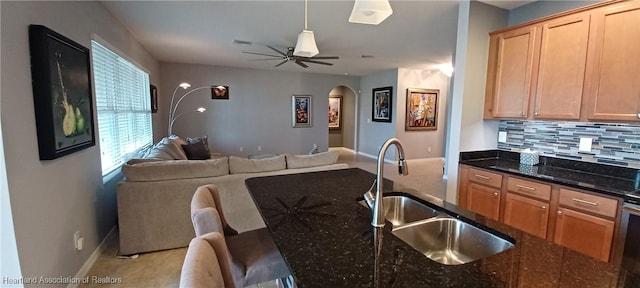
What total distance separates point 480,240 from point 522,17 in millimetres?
2675

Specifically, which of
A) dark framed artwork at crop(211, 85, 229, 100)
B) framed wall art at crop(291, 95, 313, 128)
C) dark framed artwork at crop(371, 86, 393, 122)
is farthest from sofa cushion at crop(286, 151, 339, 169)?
framed wall art at crop(291, 95, 313, 128)

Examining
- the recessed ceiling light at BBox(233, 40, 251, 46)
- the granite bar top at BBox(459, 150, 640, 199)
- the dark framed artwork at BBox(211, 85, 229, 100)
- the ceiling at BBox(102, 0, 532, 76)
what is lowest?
the granite bar top at BBox(459, 150, 640, 199)

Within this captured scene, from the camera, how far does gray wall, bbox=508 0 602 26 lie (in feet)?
7.96

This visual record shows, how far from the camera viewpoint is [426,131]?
7.50 m

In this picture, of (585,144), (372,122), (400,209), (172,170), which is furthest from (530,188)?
(372,122)

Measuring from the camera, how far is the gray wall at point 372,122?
283 inches

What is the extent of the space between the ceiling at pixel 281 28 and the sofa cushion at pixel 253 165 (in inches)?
64.1

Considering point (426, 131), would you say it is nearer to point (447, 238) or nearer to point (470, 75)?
point (470, 75)

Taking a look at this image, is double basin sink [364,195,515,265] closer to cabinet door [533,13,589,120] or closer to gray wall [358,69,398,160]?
cabinet door [533,13,589,120]

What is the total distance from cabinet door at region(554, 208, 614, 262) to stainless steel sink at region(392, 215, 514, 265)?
1326 millimetres

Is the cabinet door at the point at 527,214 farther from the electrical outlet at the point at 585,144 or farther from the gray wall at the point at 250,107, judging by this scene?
Answer: the gray wall at the point at 250,107

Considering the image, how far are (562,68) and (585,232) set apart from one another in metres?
1.29

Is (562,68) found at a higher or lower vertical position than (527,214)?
higher

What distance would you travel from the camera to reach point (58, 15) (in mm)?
2004
